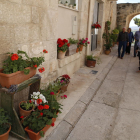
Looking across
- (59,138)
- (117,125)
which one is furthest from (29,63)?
(117,125)

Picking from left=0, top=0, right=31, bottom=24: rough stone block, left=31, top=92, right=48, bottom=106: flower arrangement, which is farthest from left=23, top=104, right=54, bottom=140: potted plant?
left=0, top=0, right=31, bottom=24: rough stone block

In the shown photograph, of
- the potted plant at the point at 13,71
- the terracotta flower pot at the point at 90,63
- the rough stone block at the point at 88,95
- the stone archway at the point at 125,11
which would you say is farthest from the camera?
the stone archway at the point at 125,11

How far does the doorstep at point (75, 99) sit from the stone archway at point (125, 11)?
957cm

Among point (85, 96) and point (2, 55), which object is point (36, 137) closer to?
point (2, 55)

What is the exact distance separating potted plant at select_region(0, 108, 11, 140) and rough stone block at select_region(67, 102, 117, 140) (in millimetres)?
913

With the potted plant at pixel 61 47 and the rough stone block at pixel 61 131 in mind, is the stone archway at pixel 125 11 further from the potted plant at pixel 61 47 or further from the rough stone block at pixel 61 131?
the rough stone block at pixel 61 131

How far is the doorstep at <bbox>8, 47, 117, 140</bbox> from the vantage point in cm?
244

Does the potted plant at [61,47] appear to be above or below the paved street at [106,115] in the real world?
above

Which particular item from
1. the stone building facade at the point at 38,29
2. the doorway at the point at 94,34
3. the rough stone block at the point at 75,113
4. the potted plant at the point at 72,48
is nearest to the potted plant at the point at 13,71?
the stone building facade at the point at 38,29

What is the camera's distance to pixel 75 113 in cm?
286

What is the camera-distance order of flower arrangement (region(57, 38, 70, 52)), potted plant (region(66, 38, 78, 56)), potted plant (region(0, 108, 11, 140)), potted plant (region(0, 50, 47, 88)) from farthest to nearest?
potted plant (region(66, 38, 78, 56)) → flower arrangement (region(57, 38, 70, 52)) → potted plant (region(0, 50, 47, 88)) → potted plant (region(0, 108, 11, 140))

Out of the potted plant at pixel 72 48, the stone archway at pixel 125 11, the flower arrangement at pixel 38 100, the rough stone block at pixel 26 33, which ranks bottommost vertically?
the flower arrangement at pixel 38 100

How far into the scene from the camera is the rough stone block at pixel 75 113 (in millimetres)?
2657

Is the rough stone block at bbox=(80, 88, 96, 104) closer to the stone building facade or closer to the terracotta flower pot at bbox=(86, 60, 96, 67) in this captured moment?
the stone building facade
